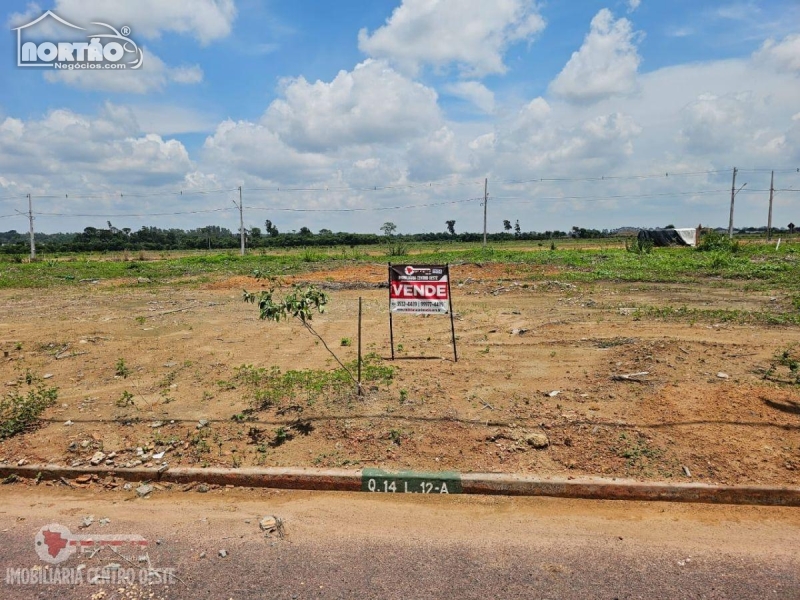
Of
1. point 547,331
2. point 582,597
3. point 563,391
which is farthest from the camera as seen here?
point 547,331

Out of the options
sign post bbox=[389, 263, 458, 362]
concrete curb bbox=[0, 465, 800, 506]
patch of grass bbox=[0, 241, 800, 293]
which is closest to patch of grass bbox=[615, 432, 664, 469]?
concrete curb bbox=[0, 465, 800, 506]

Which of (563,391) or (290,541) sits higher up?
(563,391)

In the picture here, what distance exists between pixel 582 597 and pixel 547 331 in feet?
23.3

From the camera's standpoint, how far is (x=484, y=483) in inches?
177

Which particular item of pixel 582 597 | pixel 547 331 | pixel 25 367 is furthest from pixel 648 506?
pixel 25 367

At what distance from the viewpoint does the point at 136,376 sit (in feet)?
24.4

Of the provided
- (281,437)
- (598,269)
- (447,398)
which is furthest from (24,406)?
(598,269)

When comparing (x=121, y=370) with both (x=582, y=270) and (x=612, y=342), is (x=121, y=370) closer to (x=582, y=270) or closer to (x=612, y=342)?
(x=612, y=342)

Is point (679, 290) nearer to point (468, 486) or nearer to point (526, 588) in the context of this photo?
point (468, 486)

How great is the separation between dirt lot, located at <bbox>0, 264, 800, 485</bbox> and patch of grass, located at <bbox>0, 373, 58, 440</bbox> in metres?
0.16

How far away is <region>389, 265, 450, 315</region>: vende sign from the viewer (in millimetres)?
7250
